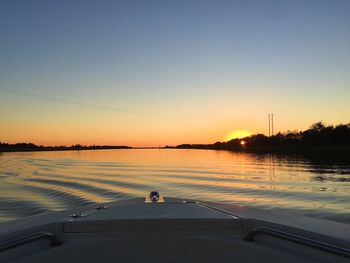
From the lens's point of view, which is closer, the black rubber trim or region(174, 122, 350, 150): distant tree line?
the black rubber trim

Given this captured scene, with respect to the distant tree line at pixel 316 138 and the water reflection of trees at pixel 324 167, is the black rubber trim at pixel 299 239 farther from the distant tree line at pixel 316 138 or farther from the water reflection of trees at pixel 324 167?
the distant tree line at pixel 316 138

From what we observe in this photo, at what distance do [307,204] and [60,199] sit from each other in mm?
9420

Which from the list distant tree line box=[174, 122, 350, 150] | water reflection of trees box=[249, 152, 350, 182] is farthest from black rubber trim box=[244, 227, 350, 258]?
distant tree line box=[174, 122, 350, 150]

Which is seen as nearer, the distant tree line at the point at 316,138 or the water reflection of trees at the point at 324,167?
the water reflection of trees at the point at 324,167

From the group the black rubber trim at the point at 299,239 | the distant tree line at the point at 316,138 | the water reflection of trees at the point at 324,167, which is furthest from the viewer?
the distant tree line at the point at 316,138

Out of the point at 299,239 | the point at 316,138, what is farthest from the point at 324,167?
the point at 316,138

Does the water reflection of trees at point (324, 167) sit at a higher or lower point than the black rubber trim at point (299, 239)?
lower

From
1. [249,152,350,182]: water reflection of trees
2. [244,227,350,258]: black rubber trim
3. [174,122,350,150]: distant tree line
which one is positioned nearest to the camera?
[244,227,350,258]: black rubber trim

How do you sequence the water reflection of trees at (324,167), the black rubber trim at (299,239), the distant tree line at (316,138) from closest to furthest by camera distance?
the black rubber trim at (299,239), the water reflection of trees at (324,167), the distant tree line at (316,138)

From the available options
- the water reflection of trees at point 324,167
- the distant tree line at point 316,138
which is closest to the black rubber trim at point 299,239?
the water reflection of trees at point 324,167

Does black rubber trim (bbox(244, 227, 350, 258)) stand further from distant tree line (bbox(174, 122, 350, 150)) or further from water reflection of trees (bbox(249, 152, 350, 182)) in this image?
distant tree line (bbox(174, 122, 350, 150))

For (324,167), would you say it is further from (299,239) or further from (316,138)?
(316,138)

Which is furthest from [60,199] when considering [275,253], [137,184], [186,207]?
[275,253]

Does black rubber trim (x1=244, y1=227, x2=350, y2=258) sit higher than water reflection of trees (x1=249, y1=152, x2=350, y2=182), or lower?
higher
